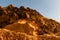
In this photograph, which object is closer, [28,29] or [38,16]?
[28,29]

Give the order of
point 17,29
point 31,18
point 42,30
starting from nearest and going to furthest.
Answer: point 17,29, point 42,30, point 31,18

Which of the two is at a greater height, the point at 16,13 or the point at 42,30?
the point at 16,13

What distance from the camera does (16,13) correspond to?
5144 centimetres

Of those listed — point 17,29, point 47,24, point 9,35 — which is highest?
point 47,24

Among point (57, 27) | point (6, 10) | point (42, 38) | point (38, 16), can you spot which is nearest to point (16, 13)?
point (6, 10)

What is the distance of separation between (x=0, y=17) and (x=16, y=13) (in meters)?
4.34

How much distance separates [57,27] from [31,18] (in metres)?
A: 7.48

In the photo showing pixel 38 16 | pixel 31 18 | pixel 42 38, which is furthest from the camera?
pixel 38 16

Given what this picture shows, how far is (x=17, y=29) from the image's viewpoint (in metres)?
42.7

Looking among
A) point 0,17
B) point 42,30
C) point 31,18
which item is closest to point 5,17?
point 0,17

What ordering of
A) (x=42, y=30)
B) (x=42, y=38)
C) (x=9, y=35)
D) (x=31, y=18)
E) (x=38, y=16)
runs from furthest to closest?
(x=38, y=16) → (x=31, y=18) → (x=42, y=30) → (x=42, y=38) → (x=9, y=35)

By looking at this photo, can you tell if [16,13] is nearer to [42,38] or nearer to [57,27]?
[57,27]

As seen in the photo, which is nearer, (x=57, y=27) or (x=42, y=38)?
(x=42, y=38)

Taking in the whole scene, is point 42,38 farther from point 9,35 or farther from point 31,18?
point 31,18
